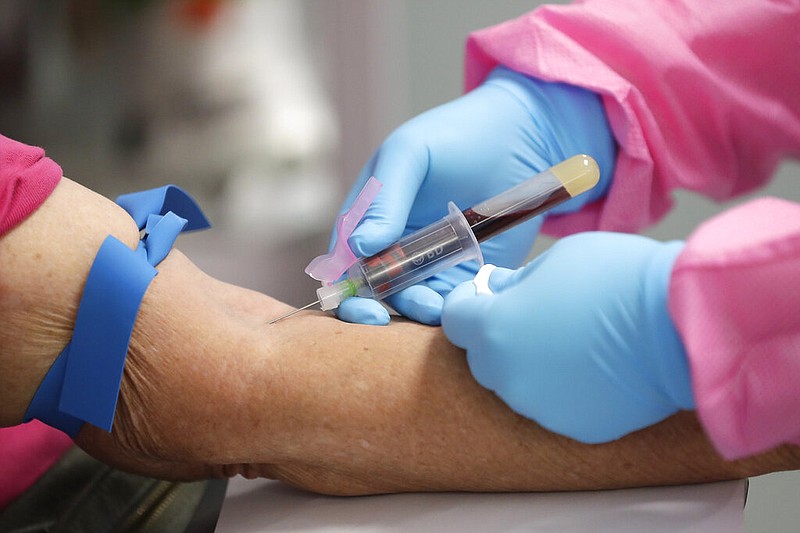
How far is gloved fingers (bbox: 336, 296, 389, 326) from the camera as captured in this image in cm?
85

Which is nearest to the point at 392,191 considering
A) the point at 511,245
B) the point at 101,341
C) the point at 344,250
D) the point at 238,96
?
the point at 344,250

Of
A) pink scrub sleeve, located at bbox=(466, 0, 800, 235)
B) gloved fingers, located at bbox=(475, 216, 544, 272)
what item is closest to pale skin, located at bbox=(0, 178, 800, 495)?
gloved fingers, located at bbox=(475, 216, 544, 272)

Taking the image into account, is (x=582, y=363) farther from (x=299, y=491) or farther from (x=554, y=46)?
(x=554, y=46)

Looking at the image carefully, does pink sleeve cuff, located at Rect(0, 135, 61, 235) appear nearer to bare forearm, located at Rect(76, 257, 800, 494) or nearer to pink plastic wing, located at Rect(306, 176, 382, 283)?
bare forearm, located at Rect(76, 257, 800, 494)

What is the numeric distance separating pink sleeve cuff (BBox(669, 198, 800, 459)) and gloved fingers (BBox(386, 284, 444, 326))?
1.09 ft

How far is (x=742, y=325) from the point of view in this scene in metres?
0.56

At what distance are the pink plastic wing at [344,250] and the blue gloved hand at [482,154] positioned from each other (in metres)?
0.02

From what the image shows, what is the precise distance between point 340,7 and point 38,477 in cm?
148

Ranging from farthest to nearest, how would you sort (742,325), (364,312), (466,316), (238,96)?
(238,96) → (364,312) → (466,316) → (742,325)

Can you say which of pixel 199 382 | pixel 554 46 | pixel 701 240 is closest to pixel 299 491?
pixel 199 382

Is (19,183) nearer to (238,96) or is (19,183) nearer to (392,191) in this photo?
(392,191)

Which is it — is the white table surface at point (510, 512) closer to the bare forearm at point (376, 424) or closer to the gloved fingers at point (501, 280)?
the bare forearm at point (376, 424)

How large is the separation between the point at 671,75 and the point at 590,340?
590 mm

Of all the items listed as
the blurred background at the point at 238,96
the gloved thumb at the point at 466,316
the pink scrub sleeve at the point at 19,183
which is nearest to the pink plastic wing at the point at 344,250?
the gloved thumb at the point at 466,316
